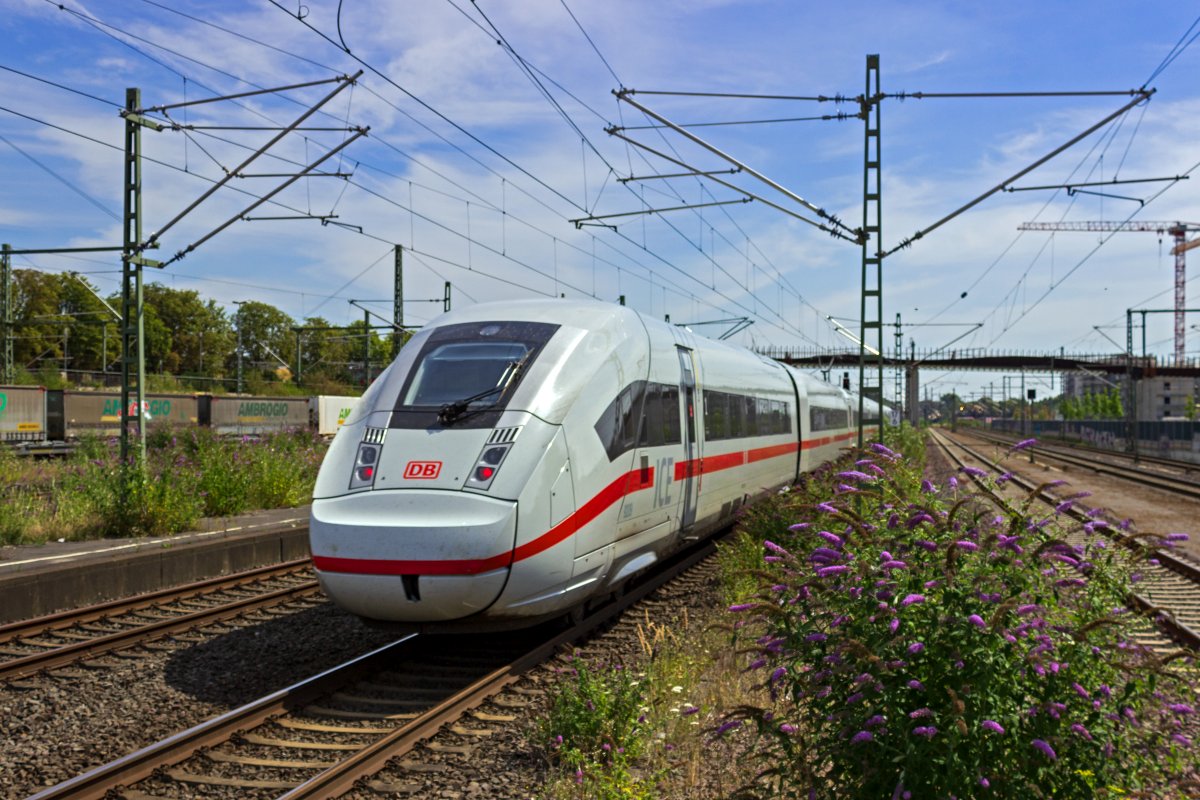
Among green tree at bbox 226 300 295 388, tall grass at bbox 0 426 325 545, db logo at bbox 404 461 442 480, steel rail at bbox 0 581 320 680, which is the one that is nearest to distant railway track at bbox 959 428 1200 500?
tall grass at bbox 0 426 325 545

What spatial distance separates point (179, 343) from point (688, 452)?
3130 inches

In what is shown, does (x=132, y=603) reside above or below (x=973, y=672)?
below

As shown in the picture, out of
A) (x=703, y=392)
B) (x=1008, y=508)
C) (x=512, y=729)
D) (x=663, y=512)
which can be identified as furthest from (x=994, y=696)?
(x=703, y=392)

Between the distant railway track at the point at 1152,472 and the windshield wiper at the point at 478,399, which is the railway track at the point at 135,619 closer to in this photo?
the windshield wiper at the point at 478,399

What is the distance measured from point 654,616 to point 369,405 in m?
3.62

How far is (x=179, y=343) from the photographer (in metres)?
81.3

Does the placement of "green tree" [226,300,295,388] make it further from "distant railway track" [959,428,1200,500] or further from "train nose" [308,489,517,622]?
"train nose" [308,489,517,622]

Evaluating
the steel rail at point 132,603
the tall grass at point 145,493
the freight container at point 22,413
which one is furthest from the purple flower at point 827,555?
the freight container at point 22,413

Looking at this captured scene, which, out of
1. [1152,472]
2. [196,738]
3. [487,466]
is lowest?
[1152,472]

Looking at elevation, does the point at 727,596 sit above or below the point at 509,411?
below

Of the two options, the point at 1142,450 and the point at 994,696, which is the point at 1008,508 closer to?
the point at 994,696

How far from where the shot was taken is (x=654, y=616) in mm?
9820

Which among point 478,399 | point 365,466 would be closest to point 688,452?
point 478,399

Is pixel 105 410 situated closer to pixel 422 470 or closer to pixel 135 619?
pixel 135 619
